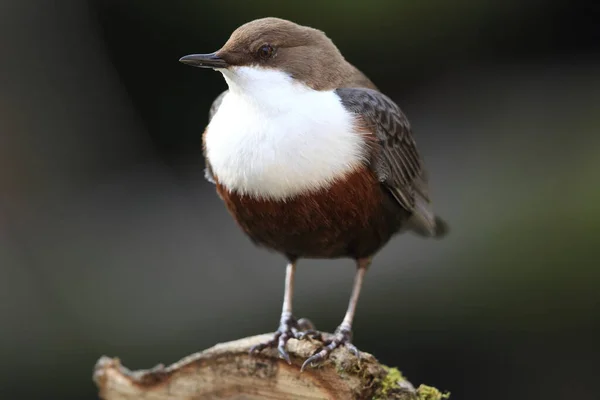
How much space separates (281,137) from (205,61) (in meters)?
0.32

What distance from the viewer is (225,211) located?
4945mm

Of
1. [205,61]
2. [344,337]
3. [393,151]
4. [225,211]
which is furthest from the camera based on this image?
[225,211]

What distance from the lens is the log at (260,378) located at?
2607 mm

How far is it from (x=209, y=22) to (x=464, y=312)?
6.83ft

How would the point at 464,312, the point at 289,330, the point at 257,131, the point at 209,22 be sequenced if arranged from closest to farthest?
1. the point at 257,131
2. the point at 289,330
3. the point at 464,312
4. the point at 209,22

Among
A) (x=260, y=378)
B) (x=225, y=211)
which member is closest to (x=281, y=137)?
(x=260, y=378)

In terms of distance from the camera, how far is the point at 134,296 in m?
4.75

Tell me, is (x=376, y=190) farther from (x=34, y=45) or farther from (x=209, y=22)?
(x=34, y=45)

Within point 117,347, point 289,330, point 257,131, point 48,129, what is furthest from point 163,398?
point 48,129

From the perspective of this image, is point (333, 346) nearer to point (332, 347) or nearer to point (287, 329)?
point (332, 347)

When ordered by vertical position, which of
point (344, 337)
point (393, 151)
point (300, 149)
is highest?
point (300, 149)

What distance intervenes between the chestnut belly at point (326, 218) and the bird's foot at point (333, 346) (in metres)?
0.28

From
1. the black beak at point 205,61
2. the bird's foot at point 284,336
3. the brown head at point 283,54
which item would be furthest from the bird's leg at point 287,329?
the black beak at point 205,61

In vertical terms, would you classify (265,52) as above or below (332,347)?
above
